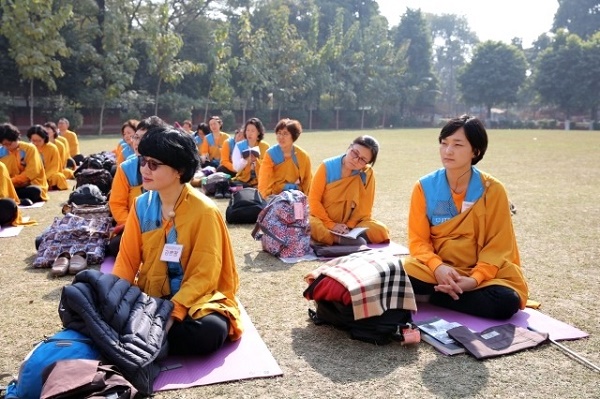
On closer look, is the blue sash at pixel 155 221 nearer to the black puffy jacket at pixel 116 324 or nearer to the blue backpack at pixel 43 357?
the black puffy jacket at pixel 116 324

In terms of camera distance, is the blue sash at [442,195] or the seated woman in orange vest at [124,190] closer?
the blue sash at [442,195]

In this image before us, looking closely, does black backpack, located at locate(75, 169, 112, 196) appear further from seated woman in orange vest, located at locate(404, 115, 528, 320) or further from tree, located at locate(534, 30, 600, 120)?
tree, located at locate(534, 30, 600, 120)

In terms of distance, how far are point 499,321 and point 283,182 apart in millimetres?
4440

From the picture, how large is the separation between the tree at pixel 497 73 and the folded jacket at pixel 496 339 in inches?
2185

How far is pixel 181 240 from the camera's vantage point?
3.47 meters

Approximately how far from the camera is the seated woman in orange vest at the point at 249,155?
31.5 ft

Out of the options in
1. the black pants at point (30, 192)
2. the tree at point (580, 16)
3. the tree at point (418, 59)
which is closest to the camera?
the black pants at point (30, 192)

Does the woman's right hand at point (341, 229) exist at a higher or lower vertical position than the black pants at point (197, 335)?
higher

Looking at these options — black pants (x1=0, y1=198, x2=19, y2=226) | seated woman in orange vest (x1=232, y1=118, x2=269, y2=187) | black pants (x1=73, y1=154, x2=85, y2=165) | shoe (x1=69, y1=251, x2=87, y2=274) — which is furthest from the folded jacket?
black pants (x1=73, y1=154, x2=85, y2=165)

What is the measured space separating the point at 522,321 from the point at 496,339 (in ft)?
1.60

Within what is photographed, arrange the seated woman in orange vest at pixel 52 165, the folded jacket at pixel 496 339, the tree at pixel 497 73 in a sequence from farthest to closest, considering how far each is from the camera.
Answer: the tree at pixel 497 73 → the seated woman in orange vest at pixel 52 165 → the folded jacket at pixel 496 339

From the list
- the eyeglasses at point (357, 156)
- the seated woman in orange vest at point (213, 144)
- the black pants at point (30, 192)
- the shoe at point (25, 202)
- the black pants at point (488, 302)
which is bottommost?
the shoe at point (25, 202)

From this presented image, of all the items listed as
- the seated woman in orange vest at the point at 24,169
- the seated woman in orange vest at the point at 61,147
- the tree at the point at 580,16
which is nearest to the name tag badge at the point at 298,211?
the seated woman in orange vest at the point at 24,169

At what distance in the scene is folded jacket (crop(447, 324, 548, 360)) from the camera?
11.6ft
